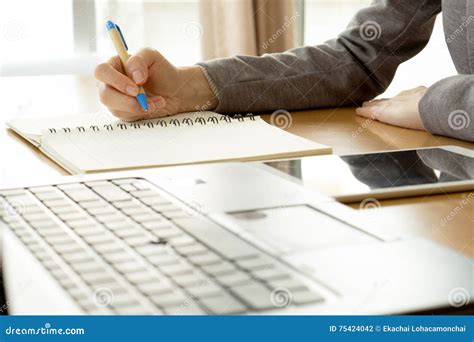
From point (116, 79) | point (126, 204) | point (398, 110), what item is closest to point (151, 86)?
point (116, 79)

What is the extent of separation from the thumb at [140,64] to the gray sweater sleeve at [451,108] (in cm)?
42

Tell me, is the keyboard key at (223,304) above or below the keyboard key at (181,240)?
above

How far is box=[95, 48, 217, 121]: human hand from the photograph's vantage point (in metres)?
1.26

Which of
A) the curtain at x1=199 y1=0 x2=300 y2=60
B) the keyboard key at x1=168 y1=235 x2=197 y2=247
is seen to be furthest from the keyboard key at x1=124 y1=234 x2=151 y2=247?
the curtain at x1=199 y1=0 x2=300 y2=60

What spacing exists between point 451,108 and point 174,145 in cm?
39

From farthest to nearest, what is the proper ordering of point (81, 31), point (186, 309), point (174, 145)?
point (81, 31)
point (174, 145)
point (186, 309)

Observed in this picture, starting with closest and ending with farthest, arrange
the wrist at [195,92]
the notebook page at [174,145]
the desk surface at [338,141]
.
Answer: the desk surface at [338,141]
the notebook page at [174,145]
the wrist at [195,92]

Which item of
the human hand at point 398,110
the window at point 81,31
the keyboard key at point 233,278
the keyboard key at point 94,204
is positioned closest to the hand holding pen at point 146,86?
the human hand at point 398,110

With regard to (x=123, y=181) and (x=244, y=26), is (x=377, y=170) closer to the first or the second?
(x=123, y=181)

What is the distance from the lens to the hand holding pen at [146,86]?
126cm

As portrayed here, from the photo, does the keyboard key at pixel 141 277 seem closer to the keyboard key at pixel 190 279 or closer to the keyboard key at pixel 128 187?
the keyboard key at pixel 190 279

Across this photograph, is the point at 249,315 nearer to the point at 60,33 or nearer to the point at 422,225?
the point at 422,225

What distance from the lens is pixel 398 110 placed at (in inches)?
50.4

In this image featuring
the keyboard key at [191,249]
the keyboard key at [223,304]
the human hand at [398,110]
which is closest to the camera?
the keyboard key at [223,304]
